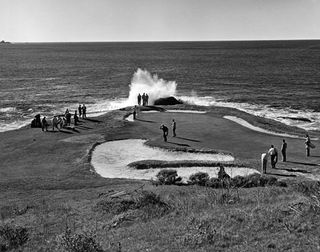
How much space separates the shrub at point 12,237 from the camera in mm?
14820

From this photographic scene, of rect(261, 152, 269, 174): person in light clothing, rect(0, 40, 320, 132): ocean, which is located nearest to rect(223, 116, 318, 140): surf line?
rect(0, 40, 320, 132): ocean

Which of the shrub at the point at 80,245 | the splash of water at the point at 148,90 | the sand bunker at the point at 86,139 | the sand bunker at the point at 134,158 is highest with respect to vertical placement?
the splash of water at the point at 148,90

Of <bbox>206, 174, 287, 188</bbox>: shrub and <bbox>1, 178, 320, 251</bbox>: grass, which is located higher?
<bbox>1, 178, 320, 251</bbox>: grass

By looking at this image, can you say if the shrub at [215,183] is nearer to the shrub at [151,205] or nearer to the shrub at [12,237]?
the shrub at [151,205]

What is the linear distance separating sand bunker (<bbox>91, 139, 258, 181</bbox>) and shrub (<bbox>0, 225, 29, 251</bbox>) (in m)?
13.1

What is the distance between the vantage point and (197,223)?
49.3ft

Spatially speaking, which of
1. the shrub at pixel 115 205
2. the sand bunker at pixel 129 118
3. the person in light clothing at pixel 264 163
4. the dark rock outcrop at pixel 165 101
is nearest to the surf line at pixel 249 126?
the sand bunker at pixel 129 118

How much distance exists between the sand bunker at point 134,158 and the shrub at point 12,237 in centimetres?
1310

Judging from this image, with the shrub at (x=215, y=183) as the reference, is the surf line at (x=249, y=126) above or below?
above

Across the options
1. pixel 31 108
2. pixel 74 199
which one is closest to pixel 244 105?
pixel 31 108

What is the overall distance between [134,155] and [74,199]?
11752 mm

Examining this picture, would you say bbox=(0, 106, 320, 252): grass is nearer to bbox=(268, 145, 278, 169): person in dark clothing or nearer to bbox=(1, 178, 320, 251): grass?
bbox=(1, 178, 320, 251): grass

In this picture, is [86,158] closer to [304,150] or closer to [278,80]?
[304,150]

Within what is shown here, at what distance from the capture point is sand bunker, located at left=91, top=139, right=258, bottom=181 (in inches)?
1145
